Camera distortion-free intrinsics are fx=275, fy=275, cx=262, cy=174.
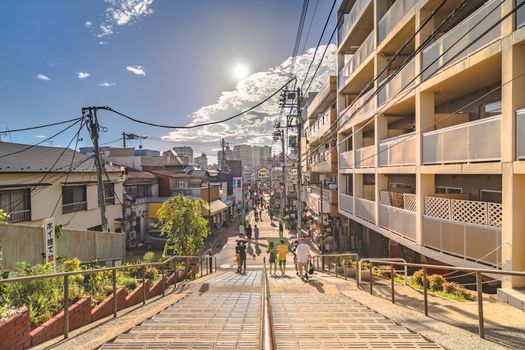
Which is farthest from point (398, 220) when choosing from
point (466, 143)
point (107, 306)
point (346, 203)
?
point (107, 306)

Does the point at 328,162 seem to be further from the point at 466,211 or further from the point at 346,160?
the point at 466,211

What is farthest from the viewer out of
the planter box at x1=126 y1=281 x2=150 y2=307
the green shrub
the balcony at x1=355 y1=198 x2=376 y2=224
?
the balcony at x1=355 y1=198 x2=376 y2=224

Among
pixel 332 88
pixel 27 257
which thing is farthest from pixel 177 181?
pixel 27 257

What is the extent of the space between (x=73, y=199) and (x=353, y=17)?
18.8 meters

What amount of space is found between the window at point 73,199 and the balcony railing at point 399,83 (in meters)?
16.6

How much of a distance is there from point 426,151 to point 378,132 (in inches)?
144

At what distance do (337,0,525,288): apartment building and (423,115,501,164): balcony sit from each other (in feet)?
0.09

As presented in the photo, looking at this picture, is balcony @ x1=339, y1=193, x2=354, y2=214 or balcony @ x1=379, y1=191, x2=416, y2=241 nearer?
balcony @ x1=379, y1=191, x2=416, y2=241

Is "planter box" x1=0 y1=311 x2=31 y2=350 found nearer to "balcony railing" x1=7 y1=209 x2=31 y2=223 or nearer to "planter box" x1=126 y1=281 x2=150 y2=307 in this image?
"planter box" x1=126 y1=281 x2=150 y2=307

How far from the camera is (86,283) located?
20.0 feet

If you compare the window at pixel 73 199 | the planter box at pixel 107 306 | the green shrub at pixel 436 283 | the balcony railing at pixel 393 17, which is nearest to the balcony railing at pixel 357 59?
the balcony railing at pixel 393 17

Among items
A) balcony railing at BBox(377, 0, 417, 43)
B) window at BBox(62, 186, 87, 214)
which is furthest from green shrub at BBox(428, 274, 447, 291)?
window at BBox(62, 186, 87, 214)

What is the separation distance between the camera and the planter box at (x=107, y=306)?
5.11 meters

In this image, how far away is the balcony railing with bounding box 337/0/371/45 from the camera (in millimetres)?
14169
